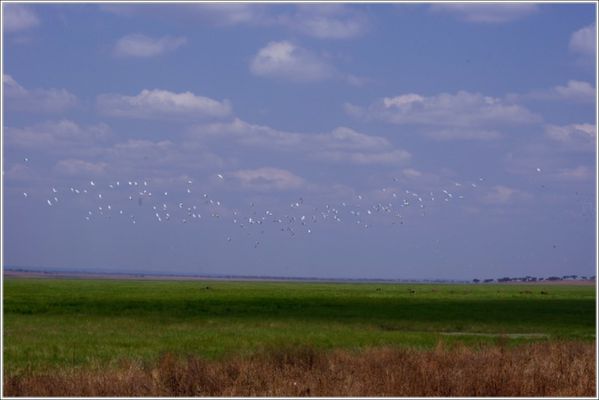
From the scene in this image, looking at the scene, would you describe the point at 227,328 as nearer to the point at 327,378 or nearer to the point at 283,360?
the point at 283,360

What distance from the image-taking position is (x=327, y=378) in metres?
17.6

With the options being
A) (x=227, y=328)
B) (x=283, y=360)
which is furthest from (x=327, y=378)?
(x=227, y=328)

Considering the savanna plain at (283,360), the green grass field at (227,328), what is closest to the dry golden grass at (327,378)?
the savanna plain at (283,360)

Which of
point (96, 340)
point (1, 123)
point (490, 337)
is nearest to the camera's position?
point (1, 123)

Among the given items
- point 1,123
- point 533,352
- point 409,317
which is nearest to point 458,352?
point 533,352

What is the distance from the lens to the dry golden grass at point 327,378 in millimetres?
16609

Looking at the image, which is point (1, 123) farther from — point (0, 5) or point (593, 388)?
point (593, 388)

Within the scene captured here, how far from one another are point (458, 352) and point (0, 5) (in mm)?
11931

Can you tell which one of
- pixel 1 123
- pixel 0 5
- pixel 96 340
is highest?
pixel 0 5

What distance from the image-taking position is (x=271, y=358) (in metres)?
19.3

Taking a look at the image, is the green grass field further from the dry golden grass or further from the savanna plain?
the dry golden grass

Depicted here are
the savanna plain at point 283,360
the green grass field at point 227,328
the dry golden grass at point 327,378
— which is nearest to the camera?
the dry golden grass at point 327,378

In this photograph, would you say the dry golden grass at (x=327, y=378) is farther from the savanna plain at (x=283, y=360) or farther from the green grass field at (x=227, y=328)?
the green grass field at (x=227, y=328)

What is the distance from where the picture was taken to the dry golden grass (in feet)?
54.5
